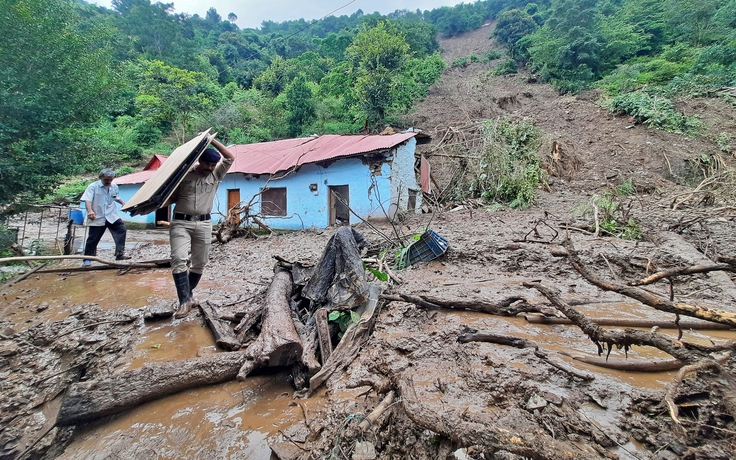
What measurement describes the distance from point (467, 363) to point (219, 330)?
91.0 inches

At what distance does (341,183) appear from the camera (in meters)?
11.8

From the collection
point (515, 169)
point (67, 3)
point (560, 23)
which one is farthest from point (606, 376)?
point (560, 23)

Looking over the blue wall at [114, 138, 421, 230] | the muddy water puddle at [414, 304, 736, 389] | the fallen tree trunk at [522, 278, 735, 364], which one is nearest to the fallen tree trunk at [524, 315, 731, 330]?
the muddy water puddle at [414, 304, 736, 389]

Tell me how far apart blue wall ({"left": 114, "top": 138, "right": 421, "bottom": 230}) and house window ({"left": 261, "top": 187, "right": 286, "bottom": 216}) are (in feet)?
0.81

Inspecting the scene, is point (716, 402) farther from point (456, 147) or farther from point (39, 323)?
point (456, 147)

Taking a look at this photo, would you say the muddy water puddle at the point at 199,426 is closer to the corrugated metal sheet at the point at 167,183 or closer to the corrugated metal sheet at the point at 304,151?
the corrugated metal sheet at the point at 167,183

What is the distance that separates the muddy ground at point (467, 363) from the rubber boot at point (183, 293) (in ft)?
0.59

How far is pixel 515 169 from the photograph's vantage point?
1110 centimetres

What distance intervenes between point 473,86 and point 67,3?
26.7 meters

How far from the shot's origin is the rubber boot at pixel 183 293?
11.5 ft

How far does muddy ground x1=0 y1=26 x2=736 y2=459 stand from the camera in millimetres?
1472

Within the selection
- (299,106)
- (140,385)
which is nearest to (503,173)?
(140,385)

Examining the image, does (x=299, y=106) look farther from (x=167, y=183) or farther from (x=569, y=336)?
(x=569, y=336)

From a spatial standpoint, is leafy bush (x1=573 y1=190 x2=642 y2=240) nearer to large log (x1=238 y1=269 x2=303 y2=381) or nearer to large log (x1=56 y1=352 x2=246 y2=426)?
large log (x1=238 y1=269 x2=303 y2=381)
